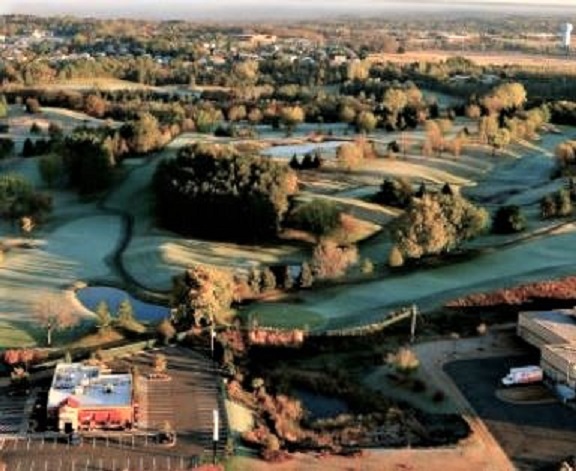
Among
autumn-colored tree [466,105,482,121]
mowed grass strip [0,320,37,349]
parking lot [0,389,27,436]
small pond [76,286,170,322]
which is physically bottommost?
small pond [76,286,170,322]

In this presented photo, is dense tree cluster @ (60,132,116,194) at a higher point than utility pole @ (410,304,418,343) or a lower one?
higher

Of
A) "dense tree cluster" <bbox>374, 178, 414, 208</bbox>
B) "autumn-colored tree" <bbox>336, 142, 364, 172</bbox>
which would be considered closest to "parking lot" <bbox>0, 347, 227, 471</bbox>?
"dense tree cluster" <bbox>374, 178, 414, 208</bbox>

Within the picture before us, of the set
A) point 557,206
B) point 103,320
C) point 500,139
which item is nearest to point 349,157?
point 500,139

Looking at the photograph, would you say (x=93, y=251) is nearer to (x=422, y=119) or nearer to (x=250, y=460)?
(x=250, y=460)

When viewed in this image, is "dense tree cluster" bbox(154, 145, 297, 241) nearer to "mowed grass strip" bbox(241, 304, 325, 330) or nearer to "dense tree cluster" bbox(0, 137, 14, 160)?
"mowed grass strip" bbox(241, 304, 325, 330)

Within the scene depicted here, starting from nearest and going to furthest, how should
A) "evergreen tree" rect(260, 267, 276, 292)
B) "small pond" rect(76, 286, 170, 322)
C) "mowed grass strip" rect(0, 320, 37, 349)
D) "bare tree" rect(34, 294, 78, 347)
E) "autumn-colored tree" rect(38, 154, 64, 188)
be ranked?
"mowed grass strip" rect(0, 320, 37, 349), "bare tree" rect(34, 294, 78, 347), "small pond" rect(76, 286, 170, 322), "evergreen tree" rect(260, 267, 276, 292), "autumn-colored tree" rect(38, 154, 64, 188)

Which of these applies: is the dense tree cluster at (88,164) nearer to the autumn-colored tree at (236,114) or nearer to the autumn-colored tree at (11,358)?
the autumn-colored tree at (236,114)
